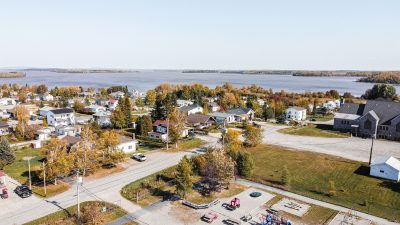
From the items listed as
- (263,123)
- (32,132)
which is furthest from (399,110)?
(32,132)

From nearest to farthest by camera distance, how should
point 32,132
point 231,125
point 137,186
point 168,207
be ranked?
point 168,207
point 137,186
point 32,132
point 231,125

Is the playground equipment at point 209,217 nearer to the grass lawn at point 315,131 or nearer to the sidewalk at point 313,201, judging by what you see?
the sidewalk at point 313,201

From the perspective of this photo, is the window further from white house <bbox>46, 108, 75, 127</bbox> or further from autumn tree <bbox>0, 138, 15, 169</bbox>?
white house <bbox>46, 108, 75, 127</bbox>

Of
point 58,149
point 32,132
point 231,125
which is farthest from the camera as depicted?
point 231,125

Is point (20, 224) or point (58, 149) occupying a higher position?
point (58, 149)

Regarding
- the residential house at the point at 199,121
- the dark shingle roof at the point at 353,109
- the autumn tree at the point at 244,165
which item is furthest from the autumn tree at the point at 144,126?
the dark shingle roof at the point at 353,109

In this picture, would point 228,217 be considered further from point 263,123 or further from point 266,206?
point 263,123

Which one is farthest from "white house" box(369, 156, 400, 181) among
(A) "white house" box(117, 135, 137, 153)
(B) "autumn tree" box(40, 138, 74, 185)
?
(B) "autumn tree" box(40, 138, 74, 185)
